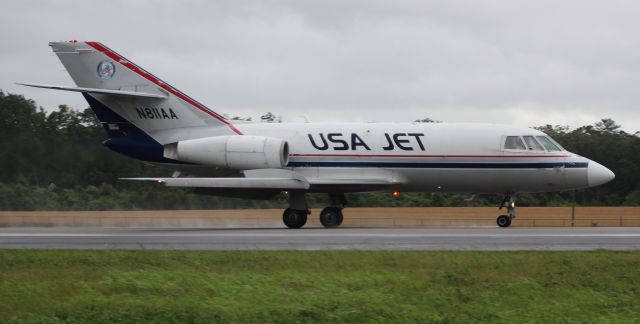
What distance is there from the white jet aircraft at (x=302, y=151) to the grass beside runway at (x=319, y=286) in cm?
1358

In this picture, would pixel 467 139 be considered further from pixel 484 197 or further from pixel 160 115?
pixel 484 197

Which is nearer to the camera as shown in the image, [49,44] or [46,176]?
[49,44]

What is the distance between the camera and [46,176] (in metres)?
40.6

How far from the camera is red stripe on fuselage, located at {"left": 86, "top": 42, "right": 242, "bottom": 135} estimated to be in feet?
118

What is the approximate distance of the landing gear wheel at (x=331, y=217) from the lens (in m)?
35.3

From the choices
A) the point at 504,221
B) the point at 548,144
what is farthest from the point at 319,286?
the point at 548,144

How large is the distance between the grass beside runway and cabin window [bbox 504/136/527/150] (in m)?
13.7

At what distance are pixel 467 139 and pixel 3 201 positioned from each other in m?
18.8

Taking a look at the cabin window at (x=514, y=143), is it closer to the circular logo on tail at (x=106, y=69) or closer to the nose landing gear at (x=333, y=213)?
the nose landing gear at (x=333, y=213)

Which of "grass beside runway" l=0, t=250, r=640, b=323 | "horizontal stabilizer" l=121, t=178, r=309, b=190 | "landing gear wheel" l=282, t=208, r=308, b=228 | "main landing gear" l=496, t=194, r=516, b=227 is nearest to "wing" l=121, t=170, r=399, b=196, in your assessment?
"horizontal stabilizer" l=121, t=178, r=309, b=190

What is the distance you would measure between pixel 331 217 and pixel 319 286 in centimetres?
2035

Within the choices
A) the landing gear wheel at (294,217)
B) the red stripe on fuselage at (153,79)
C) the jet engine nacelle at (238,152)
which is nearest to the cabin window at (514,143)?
the landing gear wheel at (294,217)

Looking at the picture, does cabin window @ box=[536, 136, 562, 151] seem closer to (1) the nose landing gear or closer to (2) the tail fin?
(1) the nose landing gear

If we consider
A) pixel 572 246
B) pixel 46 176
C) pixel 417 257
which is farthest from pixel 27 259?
pixel 46 176
